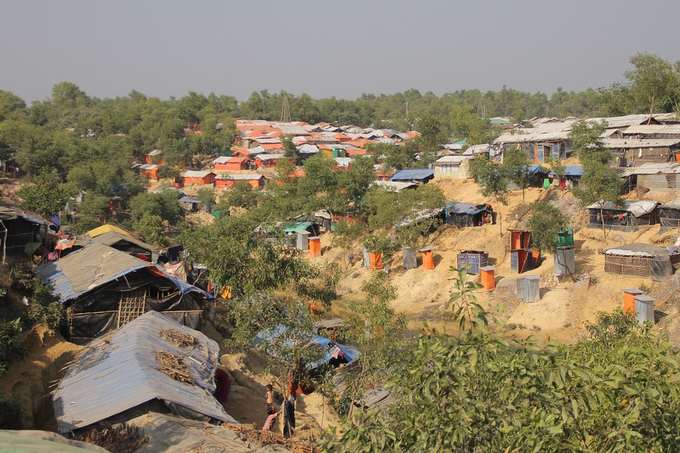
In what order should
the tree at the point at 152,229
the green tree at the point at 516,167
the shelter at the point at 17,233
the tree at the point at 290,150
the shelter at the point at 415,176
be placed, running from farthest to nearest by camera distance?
the tree at the point at 290,150 → the shelter at the point at 415,176 → the tree at the point at 152,229 → the green tree at the point at 516,167 → the shelter at the point at 17,233

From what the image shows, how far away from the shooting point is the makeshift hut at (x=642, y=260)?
23344 millimetres

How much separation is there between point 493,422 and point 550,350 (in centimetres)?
80

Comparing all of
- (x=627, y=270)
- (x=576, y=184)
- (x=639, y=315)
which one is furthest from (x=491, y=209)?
(x=639, y=315)

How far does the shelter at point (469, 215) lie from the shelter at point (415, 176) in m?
8.52

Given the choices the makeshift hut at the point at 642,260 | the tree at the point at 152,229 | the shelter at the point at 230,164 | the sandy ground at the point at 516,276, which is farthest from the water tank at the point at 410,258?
the shelter at the point at 230,164

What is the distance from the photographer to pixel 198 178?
56.5 m

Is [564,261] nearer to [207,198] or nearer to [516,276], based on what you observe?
[516,276]

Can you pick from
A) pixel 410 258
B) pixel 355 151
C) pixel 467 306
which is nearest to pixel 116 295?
pixel 467 306

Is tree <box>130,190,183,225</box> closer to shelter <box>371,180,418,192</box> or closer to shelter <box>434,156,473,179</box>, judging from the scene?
shelter <box>371,180,418,192</box>

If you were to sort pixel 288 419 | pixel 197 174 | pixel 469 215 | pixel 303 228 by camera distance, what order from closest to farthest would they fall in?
pixel 288 419 → pixel 469 215 → pixel 303 228 → pixel 197 174

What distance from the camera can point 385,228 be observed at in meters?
33.7

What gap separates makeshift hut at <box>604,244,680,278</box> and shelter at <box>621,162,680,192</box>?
6147mm

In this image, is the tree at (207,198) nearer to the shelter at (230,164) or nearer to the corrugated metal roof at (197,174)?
the corrugated metal roof at (197,174)

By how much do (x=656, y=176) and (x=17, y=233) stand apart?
25.6 meters
